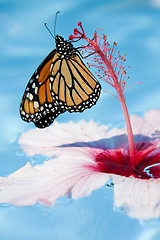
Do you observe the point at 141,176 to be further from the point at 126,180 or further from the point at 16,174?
the point at 16,174

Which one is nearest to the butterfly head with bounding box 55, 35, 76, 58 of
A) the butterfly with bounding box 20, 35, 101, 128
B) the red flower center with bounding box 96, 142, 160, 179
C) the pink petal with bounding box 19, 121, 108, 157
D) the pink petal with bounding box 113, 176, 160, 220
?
the butterfly with bounding box 20, 35, 101, 128

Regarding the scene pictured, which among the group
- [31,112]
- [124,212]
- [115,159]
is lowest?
[124,212]

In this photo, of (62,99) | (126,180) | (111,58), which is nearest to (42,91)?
(62,99)

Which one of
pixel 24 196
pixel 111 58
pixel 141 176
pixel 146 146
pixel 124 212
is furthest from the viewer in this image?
pixel 146 146

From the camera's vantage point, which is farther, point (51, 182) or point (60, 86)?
point (60, 86)

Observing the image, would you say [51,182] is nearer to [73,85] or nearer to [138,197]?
[138,197]

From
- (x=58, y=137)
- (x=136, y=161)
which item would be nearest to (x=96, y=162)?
(x=136, y=161)

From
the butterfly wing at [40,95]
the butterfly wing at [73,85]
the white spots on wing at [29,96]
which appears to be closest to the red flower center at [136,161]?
the butterfly wing at [73,85]
